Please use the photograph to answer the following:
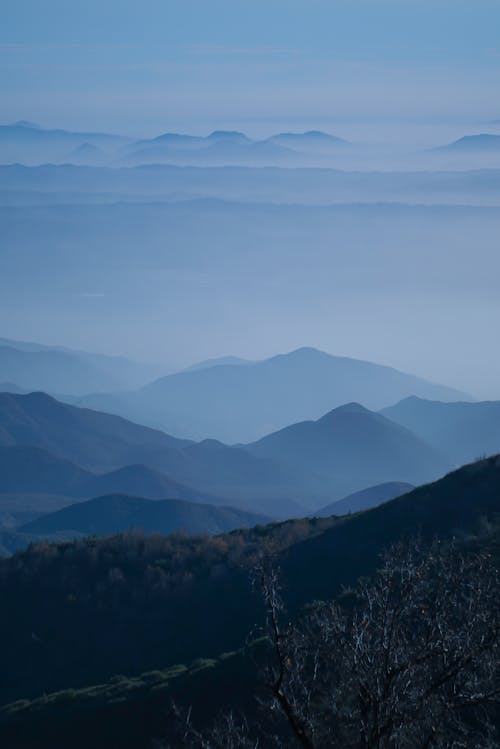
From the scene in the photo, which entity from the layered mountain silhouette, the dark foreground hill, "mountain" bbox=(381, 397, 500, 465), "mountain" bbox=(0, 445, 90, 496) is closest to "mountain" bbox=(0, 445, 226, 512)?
"mountain" bbox=(0, 445, 90, 496)

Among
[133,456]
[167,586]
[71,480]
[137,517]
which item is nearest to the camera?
[167,586]

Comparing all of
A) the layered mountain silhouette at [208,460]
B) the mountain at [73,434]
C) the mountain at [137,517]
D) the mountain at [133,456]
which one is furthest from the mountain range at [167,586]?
the mountain at [73,434]

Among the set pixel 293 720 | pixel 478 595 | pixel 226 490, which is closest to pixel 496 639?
pixel 478 595

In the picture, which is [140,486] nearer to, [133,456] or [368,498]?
[133,456]

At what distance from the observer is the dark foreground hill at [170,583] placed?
108 feet

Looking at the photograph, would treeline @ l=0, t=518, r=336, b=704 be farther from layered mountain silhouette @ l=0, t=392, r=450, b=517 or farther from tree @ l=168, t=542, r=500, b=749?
layered mountain silhouette @ l=0, t=392, r=450, b=517

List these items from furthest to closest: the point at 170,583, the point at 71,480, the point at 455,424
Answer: the point at 455,424 < the point at 71,480 < the point at 170,583

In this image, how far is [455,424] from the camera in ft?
547

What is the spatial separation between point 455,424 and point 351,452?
2752 cm

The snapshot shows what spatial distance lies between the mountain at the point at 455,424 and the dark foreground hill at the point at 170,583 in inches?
4204

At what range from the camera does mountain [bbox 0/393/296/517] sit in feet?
394

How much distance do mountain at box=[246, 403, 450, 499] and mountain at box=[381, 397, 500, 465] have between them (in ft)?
15.6

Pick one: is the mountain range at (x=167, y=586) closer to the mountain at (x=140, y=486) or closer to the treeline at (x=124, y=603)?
the treeline at (x=124, y=603)

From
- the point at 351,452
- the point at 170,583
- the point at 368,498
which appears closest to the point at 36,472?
the point at 351,452
